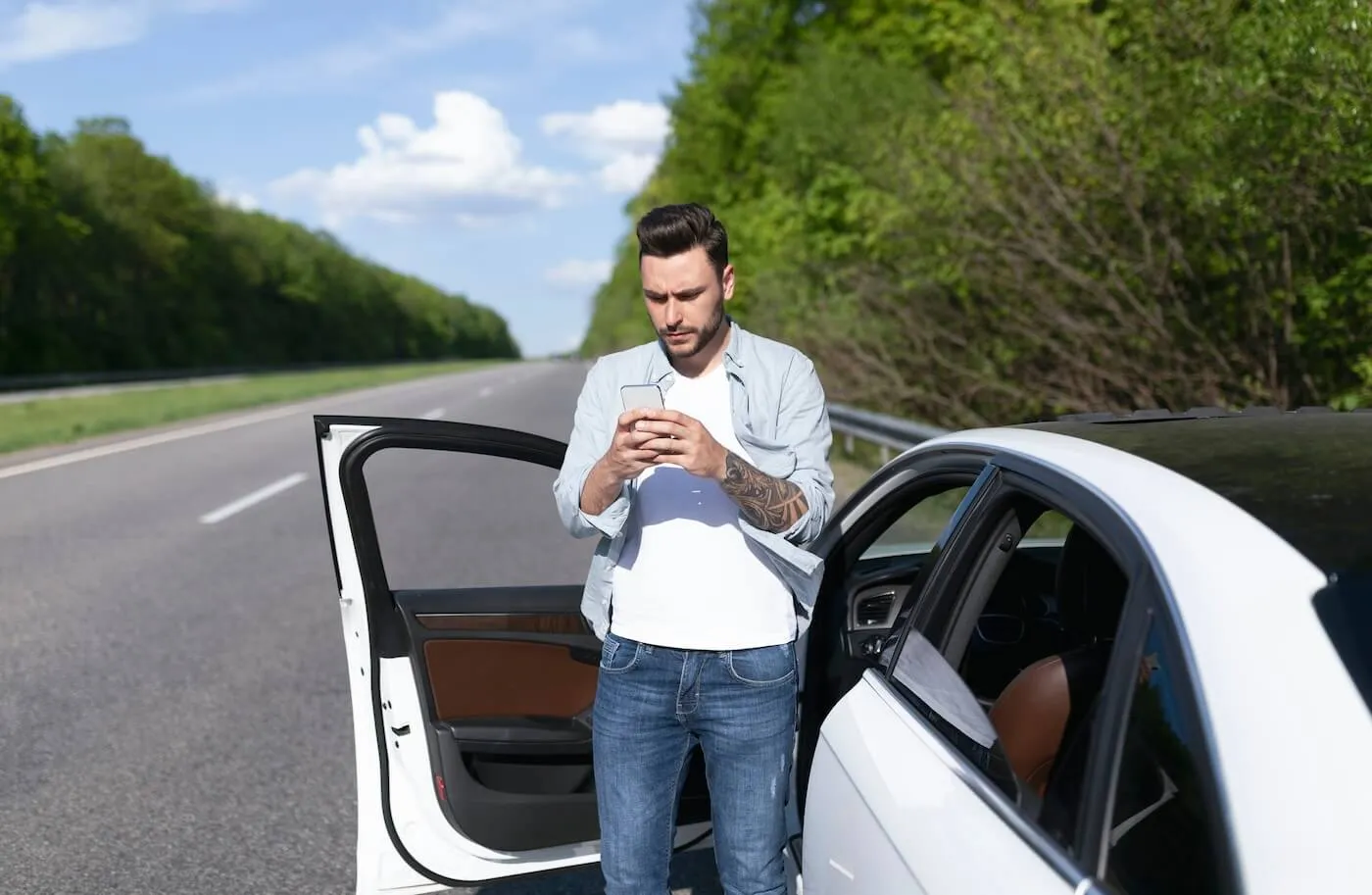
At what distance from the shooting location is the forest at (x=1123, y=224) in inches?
336

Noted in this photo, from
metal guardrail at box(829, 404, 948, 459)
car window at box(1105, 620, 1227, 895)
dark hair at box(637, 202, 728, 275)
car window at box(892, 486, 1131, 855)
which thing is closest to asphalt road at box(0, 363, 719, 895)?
car window at box(892, 486, 1131, 855)

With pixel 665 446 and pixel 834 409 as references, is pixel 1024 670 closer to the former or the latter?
pixel 665 446

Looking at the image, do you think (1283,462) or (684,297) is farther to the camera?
(684,297)

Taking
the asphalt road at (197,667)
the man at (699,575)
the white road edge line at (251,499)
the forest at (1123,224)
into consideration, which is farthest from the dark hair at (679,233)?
the white road edge line at (251,499)

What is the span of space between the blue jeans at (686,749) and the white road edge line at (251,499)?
28.9 ft

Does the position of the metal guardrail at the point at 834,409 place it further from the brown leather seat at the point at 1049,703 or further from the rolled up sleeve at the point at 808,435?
the rolled up sleeve at the point at 808,435

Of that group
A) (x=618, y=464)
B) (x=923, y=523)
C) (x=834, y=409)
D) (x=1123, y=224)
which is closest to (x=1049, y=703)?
(x=618, y=464)

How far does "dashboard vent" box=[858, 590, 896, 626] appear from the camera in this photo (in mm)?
3463

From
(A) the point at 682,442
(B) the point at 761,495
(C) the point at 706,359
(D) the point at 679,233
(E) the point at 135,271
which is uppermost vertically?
(E) the point at 135,271

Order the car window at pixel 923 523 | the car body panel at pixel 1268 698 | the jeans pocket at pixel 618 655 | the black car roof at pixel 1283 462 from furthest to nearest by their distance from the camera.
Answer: the car window at pixel 923 523, the jeans pocket at pixel 618 655, the black car roof at pixel 1283 462, the car body panel at pixel 1268 698

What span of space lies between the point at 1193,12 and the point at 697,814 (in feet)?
29.6

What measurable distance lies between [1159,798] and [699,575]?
999 millimetres

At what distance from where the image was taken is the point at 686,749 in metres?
2.45

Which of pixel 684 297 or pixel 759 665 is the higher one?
pixel 684 297
